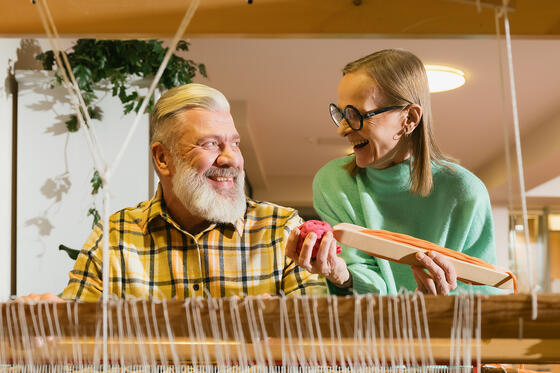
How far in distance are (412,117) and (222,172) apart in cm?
41

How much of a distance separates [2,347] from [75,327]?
8 cm

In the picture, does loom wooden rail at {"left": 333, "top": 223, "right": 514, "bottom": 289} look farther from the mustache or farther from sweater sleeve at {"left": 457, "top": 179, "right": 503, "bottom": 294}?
the mustache

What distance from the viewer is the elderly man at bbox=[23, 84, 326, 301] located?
1.24 m

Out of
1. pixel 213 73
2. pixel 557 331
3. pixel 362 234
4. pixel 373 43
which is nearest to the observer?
pixel 557 331

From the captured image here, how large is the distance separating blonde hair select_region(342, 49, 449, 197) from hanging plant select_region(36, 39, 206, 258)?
1.49 meters

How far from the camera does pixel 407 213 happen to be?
127 centimetres

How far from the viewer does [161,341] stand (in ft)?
1.94

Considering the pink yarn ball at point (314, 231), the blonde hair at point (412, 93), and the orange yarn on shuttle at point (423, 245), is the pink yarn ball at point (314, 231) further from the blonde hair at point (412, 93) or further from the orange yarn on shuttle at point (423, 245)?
the blonde hair at point (412, 93)

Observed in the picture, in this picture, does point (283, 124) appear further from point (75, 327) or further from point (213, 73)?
point (75, 327)

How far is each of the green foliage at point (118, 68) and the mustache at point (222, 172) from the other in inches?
55.6

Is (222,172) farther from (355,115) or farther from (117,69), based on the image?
(117,69)

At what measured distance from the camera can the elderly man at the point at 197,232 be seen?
1.24 meters

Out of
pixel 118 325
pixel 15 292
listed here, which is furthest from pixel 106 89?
pixel 118 325

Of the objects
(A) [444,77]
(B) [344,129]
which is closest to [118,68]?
(B) [344,129]
